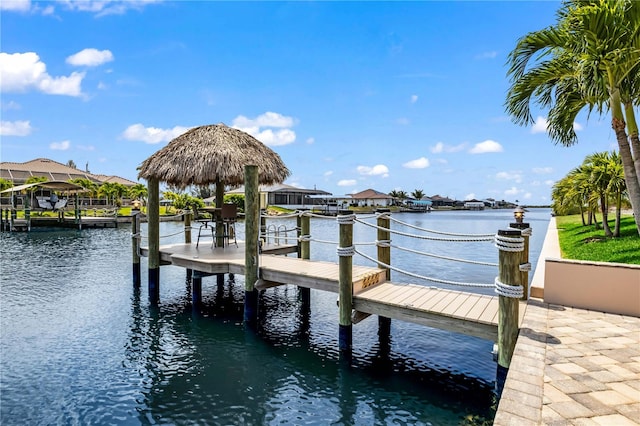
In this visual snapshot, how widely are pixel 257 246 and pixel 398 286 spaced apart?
285cm

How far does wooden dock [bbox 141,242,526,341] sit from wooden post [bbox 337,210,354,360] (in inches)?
6.1

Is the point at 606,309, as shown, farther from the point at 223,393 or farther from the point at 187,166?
the point at 187,166

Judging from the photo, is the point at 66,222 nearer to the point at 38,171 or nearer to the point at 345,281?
the point at 38,171

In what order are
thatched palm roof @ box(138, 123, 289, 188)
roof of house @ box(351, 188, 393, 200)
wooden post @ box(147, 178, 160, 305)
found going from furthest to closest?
roof of house @ box(351, 188, 393, 200) → thatched palm roof @ box(138, 123, 289, 188) → wooden post @ box(147, 178, 160, 305)

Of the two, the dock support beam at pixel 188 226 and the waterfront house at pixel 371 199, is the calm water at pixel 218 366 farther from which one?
the waterfront house at pixel 371 199

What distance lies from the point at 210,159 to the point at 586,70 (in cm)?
846

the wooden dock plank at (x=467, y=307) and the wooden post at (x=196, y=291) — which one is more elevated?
the wooden dock plank at (x=467, y=307)

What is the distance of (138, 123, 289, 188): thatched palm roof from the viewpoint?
10.0 metres

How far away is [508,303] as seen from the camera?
4.53m

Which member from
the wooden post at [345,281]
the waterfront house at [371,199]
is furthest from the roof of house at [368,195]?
the wooden post at [345,281]

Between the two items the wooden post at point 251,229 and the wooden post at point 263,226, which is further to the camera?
the wooden post at point 263,226

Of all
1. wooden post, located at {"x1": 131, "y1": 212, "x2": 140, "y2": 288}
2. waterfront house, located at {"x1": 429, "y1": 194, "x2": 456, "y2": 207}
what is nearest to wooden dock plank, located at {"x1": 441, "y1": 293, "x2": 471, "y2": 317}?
wooden post, located at {"x1": 131, "y1": 212, "x2": 140, "y2": 288}

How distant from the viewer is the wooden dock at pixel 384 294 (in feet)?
17.0

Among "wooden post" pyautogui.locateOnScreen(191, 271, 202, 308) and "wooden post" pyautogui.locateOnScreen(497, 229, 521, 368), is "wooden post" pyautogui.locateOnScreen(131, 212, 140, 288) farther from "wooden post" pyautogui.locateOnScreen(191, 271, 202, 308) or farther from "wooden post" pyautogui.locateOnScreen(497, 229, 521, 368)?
"wooden post" pyautogui.locateOnScreen(497, 229, 521, 368)
